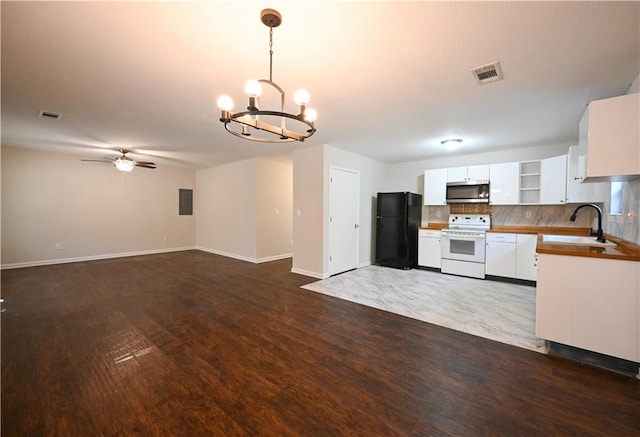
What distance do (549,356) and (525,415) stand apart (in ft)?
3.25

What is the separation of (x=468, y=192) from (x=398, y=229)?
1.51m

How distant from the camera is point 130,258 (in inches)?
253

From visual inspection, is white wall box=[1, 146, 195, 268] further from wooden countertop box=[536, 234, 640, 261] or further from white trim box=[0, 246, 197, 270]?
wooden countertop box=[536, 234, 640, 261]

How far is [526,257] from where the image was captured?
4266 mm

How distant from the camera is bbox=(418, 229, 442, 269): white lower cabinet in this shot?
518 centimetres

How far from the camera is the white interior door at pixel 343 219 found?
4793mm

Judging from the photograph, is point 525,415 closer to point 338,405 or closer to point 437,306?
point 338,405

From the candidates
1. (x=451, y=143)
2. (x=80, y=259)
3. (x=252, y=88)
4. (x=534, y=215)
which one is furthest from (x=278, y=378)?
(x=80, y=259)

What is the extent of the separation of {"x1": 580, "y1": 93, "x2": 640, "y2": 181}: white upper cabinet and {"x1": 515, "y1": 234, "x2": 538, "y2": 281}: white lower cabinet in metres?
2.47

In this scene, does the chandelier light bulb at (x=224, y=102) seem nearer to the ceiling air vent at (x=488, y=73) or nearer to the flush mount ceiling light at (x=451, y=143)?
the ceiling air vent at (x=488, y=73)

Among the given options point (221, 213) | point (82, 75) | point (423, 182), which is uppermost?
point (82, 75)

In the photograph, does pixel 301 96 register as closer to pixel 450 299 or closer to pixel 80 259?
pixel 450 299

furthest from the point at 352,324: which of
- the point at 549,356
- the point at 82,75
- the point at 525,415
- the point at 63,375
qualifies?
the point at 82,75

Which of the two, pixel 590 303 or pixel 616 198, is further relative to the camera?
pixel 616 198
